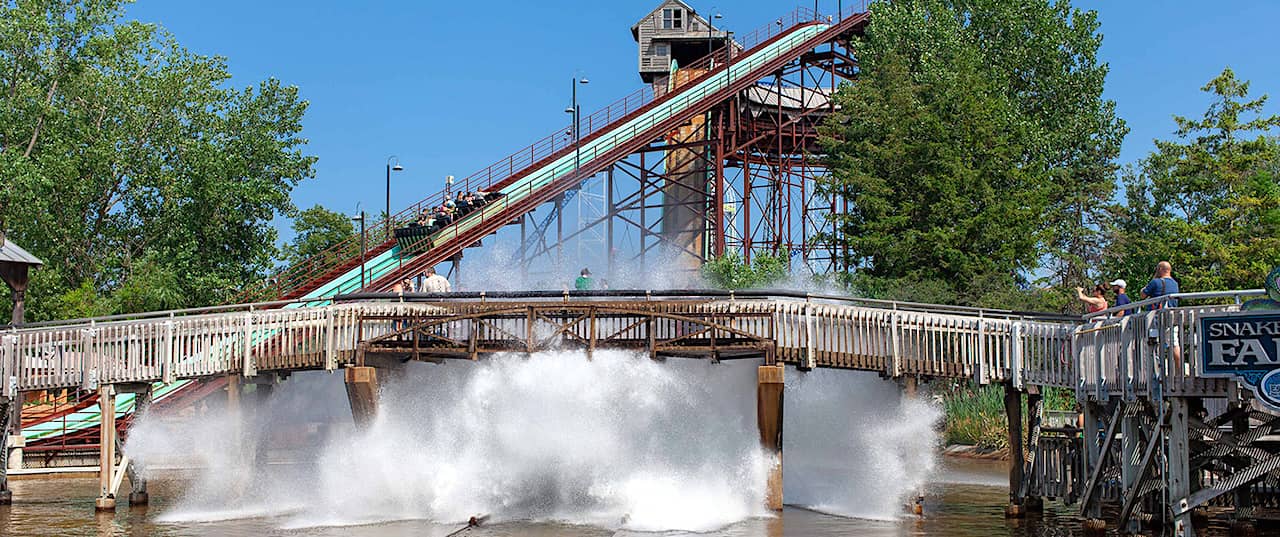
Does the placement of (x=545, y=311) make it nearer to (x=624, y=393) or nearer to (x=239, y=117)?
(x=624, y=393)

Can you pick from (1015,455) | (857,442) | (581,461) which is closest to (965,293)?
(857,442)

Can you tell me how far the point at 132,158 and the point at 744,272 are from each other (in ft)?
80.0

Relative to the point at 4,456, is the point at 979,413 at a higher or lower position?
higher

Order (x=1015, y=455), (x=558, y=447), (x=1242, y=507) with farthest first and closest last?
(x=558, y=447) → (x=1015, y=455) → (x=1242, y=507)

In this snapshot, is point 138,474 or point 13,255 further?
point 13,255

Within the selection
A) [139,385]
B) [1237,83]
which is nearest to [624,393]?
[139,385]

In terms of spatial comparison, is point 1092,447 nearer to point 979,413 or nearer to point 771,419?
point 771,419

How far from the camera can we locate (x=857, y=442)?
26.8 m

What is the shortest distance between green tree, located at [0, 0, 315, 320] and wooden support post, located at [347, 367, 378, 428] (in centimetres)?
2827

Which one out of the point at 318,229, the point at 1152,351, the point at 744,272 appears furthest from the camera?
the point at 318,229

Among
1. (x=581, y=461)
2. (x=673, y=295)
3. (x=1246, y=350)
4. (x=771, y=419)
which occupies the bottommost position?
(x=581, y=461)

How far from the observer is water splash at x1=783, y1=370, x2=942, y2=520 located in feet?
85.1

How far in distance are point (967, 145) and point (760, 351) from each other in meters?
24.9

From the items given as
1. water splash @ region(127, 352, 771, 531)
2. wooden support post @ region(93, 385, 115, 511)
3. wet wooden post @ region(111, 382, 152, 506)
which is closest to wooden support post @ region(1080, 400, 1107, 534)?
water splash @ region(127, 352, 771, 531)
